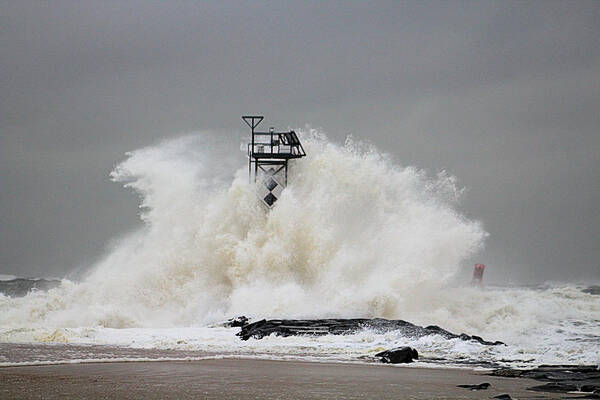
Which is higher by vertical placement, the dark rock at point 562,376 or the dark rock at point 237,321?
the dark rock at point 237,321

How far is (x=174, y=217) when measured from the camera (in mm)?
22875

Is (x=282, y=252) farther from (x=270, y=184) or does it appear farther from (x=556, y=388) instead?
(x=556, y=388)

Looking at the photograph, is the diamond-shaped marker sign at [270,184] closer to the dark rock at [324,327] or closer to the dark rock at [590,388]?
the dark rock at [324,327]

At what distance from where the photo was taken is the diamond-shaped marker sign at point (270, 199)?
73.2 feet

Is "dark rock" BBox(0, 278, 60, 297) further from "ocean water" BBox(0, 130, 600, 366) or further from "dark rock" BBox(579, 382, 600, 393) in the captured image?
"dark rock" BBox(579, 382, 600, 393)

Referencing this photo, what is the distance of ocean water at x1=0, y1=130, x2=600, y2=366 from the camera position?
690 inches

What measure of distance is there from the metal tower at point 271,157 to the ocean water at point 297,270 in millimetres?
496

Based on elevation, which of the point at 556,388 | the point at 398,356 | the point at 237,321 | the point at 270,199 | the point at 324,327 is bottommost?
the point at 556,388

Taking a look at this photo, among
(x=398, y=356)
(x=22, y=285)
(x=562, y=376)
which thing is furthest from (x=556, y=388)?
(x=22, y=285)

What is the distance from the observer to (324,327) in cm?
1485

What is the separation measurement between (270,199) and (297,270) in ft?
10.7

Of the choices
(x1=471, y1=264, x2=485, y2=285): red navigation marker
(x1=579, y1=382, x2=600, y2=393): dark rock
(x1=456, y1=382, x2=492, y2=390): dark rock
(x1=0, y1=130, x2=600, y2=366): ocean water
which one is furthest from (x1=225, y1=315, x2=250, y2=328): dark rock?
(x1=471, y1=264, x2=485, y2=285): red navigation marker

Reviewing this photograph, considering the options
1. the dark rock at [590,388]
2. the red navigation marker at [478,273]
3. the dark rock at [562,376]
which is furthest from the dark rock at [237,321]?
the red navigation marker at [478,273]

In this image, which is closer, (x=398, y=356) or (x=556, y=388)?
(x=556, y=388)
